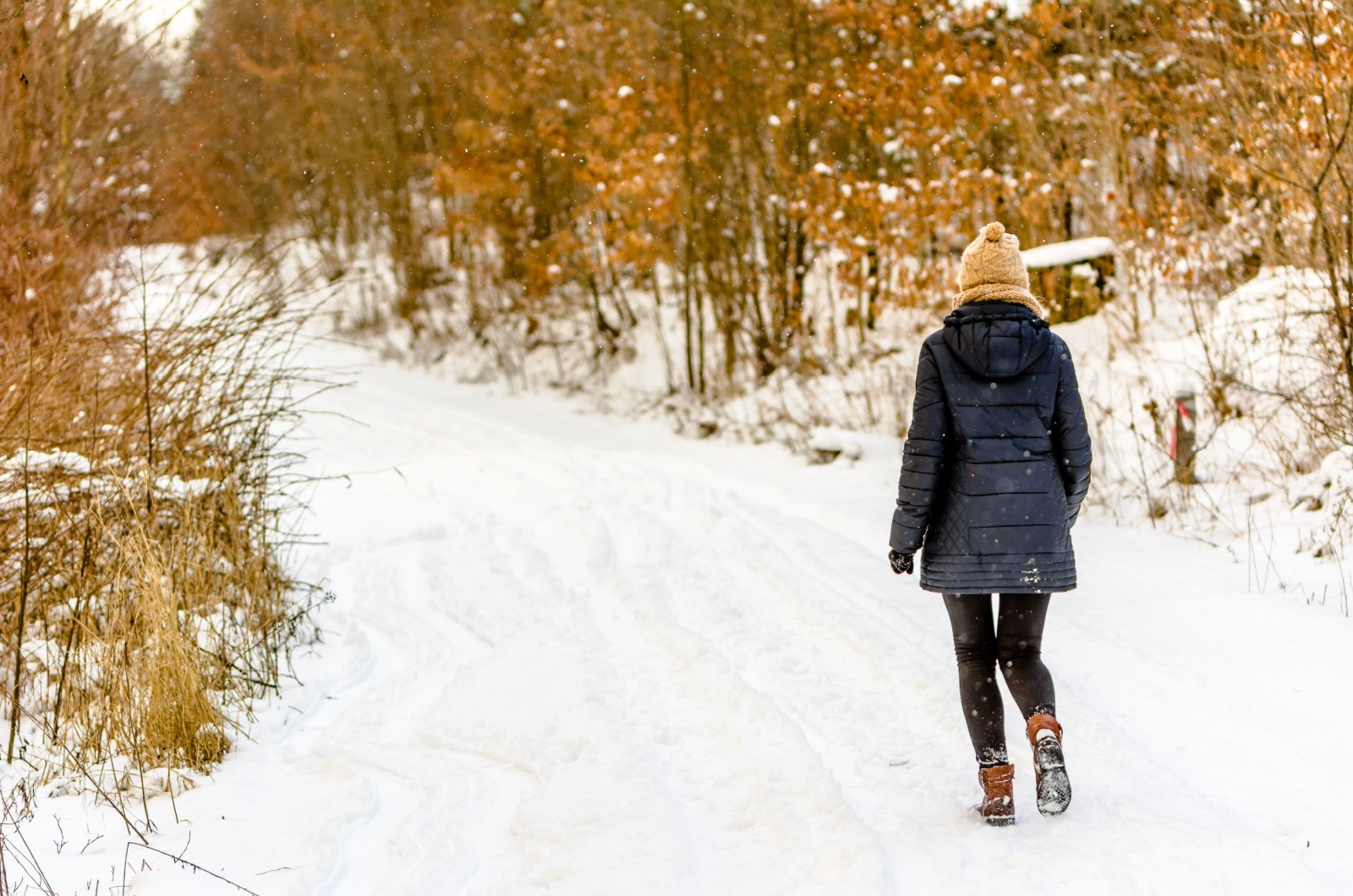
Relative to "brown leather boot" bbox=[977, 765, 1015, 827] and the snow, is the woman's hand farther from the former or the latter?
the snow

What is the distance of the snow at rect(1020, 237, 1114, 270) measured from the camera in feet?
40.4

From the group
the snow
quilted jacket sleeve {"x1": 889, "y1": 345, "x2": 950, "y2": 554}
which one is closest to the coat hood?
quilted jacket sleeve {"x1": 889, "y1": 345, "x2": 950, "y2": 554}

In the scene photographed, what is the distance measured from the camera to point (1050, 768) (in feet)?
11.8

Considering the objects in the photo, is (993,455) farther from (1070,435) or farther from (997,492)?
(1070,435)

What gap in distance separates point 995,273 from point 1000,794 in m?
1.72

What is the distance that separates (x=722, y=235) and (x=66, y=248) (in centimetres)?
941

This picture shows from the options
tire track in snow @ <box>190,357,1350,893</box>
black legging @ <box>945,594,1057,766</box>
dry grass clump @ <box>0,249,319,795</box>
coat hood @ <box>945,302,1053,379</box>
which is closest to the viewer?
tire track in snow @ <box>190,357,1350,893</box>

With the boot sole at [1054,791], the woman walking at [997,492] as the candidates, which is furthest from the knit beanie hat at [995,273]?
the boot sole at [1054,791]

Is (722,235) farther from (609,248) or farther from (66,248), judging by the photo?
(66,248)

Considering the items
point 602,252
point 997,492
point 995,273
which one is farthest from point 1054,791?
point 602,252

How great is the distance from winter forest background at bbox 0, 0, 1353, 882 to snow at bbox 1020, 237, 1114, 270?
5cm

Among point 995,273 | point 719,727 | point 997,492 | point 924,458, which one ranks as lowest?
point 719,727

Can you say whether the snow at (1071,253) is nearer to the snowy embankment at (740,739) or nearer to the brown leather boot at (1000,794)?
the snowy embankment at (740,739)

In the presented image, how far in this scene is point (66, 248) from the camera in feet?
30.2
